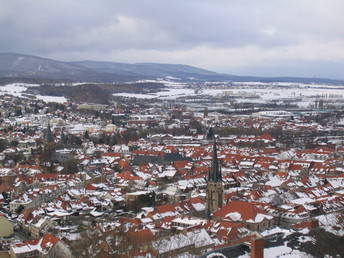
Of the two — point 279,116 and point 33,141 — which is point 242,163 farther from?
point 279,116

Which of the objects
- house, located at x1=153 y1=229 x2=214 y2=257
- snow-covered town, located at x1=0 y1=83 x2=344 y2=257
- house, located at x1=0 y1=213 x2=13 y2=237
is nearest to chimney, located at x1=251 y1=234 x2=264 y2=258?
snow-covered town, located at x1=0 y1=83 x2=344 y2=257

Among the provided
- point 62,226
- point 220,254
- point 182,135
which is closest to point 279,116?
point 182,135

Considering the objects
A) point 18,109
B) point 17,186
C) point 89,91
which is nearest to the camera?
point 17,186

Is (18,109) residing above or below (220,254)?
below

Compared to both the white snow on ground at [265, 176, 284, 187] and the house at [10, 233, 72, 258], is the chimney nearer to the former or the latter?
the house at [10, 233, 72, 258]

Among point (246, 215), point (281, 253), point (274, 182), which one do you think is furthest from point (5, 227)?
point (274, 182)

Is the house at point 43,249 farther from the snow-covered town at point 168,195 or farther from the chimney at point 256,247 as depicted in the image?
the chimney at point 256,247

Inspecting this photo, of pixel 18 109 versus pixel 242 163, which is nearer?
pixel 242 163
